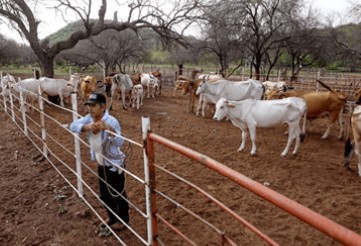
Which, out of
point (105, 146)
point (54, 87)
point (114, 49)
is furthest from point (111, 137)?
point (114, 49)

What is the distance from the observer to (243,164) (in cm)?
644

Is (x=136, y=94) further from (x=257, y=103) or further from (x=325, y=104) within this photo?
(x=325, y=104)

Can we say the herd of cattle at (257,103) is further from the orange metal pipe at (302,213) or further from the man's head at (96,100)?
the orange metal pipe at (302,213)

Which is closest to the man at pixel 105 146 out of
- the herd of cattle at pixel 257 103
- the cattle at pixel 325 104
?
the herd of cattle at pixel 257 103

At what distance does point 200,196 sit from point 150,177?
2518mm

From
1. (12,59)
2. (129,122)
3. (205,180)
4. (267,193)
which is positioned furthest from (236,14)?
(12,59)

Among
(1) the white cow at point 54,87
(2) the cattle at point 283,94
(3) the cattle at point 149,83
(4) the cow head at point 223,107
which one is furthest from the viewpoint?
(3) the cattle at point 149,83

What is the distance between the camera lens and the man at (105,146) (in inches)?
128

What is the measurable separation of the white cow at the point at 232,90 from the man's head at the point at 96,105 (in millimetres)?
7997

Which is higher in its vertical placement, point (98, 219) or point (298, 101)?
point (298, 101)

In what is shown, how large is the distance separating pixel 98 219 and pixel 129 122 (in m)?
6.49

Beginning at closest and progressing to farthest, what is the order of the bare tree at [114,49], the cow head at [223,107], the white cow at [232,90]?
the cow head at [223,107] → the white cow at [232,90] → the bare tree at [114,49]

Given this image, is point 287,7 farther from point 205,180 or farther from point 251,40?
point 205,180

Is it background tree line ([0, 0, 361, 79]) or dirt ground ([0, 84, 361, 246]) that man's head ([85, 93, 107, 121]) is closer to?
dirt ground ([0, 84, 361, 246])
